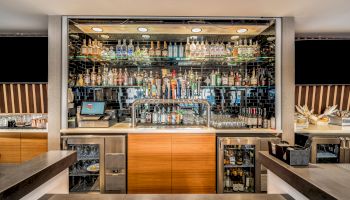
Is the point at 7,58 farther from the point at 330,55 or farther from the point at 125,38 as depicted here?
the point at 330,55

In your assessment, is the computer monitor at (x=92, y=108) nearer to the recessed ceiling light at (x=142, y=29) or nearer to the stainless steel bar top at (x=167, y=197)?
the recessed ceiling light at (x=142, y=29)

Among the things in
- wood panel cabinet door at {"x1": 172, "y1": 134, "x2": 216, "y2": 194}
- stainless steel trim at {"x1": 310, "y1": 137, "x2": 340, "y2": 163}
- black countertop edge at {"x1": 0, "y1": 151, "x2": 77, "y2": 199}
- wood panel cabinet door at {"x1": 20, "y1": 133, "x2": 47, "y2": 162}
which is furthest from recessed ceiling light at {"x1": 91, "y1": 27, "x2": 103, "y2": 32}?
stainless steel trim at {"x1": 310, "y1": 137, "x2": 340, "y2": 163}

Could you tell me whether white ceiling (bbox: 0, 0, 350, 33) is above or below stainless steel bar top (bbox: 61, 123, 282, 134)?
above

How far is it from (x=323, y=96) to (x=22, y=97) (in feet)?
19.7

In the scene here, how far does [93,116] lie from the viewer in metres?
3.66

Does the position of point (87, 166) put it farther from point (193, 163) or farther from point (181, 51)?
point (181, 51)

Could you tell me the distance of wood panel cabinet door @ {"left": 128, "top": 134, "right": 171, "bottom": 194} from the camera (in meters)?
3.42

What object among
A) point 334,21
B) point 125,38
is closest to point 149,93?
point 125,38

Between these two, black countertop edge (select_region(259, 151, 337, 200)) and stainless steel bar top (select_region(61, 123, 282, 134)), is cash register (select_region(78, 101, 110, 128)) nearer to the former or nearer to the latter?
stainless steel bar top (select_region(61, 123, 282, 134))

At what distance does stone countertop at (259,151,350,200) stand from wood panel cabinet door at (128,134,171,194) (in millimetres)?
1883

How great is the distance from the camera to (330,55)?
15.0 ft

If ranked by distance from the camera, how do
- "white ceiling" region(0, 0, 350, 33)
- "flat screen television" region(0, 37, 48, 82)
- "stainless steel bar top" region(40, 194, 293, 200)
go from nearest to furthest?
"stainless steel bar top" region(40, 194, 293, 200) < "white ceiling" region(0, 0, 350, 33) < "flat screen television" region(0, 37, 48, 82)

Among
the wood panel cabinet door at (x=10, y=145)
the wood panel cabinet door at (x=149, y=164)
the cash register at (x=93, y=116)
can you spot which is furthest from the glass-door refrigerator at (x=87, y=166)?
the wood panel cabinet door at (x=10, y=145)

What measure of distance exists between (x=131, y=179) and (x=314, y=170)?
98.5 inches
